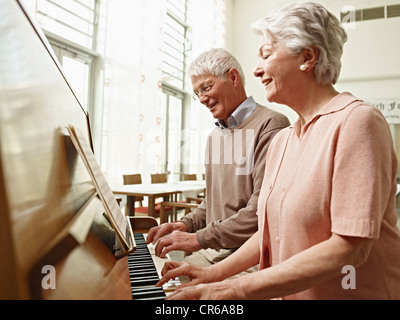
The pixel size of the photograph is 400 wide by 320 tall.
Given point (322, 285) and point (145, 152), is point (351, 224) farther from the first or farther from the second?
point (145, 152)

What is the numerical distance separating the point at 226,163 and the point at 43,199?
942mm

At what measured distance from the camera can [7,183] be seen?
344 millimetres

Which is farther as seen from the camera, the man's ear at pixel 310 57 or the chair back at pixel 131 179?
the chair back at pixel 131 179

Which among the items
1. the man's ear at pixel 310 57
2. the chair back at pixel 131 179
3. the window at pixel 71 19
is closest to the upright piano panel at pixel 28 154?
the man's ear at pixel 310 57

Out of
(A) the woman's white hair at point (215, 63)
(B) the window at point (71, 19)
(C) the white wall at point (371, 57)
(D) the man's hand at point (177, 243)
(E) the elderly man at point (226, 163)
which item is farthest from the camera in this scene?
(C) the white wall at point (371, 57)

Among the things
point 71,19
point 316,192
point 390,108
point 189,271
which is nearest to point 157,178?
point 71,19

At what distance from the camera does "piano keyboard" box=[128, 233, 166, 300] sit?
2.00ft

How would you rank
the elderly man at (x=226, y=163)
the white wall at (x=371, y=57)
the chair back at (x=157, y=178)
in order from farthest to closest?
1. the white wall at (x=371, y=57)
2. the chair back at (x=157, y=178)
3. the elderly man at (x=226, y=163)

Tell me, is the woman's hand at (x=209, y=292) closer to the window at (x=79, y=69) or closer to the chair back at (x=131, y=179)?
the chair back at (x=131, y=179)

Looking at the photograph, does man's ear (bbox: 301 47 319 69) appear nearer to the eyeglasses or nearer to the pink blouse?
the pink blouse

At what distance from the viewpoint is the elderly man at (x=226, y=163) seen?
Result: 3.64 ft

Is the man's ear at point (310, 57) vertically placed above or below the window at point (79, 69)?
below

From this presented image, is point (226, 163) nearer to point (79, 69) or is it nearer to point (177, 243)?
point (177, 243)
